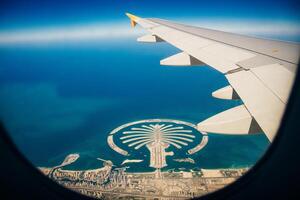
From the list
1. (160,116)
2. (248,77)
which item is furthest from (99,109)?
(248,77)

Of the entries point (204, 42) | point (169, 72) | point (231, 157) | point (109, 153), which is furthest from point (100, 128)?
point (169, 72)

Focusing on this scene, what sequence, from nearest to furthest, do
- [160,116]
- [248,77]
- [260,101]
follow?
[260,101] < [248,77] < [160,116]

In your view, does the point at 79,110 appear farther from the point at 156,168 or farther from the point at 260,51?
the point at 260,51

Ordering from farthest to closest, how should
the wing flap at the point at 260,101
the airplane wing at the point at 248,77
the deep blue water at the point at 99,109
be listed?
the deep blue water at the point at 99,109
the airplane wing at the point at 248,77
the wing flap at the point at 260,101

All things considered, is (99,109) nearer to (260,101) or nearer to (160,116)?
(160,116)

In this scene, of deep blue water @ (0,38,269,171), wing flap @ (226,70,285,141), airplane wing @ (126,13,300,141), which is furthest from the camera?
deep blue water @ (0,38,269,171)

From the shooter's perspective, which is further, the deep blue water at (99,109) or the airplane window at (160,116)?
the deep blue water at (99,109)
